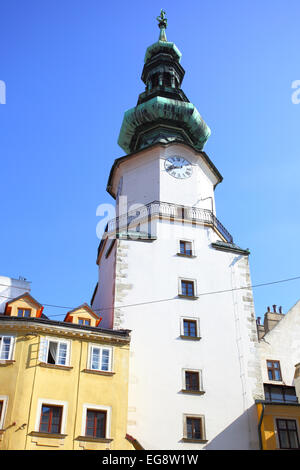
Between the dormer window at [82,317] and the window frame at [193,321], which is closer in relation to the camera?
the dormer window at [82,317]

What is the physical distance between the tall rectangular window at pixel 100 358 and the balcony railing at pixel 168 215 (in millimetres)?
8953

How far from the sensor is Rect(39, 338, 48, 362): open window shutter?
851 inches

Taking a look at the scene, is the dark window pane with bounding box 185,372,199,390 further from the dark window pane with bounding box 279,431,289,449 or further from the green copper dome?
the green copper dome

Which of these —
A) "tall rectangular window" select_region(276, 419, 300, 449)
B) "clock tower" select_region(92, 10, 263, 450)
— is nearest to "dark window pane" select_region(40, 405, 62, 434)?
"clock tower" select_region(92, 10, 263, 450)

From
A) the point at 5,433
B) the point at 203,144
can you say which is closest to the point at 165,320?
the point at 5,433

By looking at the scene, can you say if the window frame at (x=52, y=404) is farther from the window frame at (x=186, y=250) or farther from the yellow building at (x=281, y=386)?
the window frame at (x=186, y=250)

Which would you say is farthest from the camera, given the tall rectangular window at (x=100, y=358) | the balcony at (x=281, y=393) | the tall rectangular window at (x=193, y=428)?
the balcony at (x=281, y=393)

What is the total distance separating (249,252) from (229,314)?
4.44m

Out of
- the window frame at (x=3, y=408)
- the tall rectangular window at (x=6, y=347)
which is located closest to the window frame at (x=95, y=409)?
the window frame at (x=3, y=408)

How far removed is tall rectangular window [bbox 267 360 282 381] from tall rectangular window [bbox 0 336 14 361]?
1507 cm

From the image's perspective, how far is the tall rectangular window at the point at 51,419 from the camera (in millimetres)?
20400

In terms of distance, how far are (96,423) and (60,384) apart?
2114mm

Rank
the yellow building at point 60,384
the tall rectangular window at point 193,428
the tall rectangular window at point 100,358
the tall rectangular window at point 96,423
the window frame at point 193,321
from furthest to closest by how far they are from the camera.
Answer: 1. the window frame at point 193,321
2. the tall rectangular window at point 193,428
3. the tall rectangular window at point 100,358
4. the tall rectangular window at point 96,423
5. the yellow building at point 60,384
